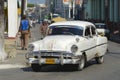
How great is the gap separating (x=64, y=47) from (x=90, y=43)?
5.88ft

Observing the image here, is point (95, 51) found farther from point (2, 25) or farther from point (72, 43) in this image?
point (2, 25)

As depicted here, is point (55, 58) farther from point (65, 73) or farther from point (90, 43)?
point (90, 43)

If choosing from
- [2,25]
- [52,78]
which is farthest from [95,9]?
[52,78]

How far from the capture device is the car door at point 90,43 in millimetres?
17500

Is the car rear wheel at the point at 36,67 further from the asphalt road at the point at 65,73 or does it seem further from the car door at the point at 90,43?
the car door at the point at 90,43

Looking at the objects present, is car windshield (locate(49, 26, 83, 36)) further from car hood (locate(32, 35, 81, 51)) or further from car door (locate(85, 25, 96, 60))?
car hood (locate(32, 35, 81, 51))

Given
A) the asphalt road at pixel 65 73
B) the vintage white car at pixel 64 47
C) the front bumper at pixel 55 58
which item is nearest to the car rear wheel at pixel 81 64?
the vintage white car at pixel 64 47

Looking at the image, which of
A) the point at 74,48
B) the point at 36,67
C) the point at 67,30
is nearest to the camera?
the point at 74,48

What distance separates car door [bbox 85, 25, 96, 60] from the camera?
17500 millimetres

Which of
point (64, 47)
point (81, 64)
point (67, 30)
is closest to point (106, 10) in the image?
point (67, 30)

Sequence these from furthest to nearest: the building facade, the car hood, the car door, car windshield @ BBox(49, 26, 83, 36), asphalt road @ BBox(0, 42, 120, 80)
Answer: the building facade < car windshield @ BBox(49, 26, 83, 36) < the car door < the car hood < asphalt road @ BBox(0, 42, 120, 80)

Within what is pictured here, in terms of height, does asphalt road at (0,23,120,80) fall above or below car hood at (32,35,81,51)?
below

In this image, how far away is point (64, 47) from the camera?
16281mm

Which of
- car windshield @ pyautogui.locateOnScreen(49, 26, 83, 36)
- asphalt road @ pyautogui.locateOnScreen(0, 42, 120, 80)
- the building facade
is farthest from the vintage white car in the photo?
the building facade
